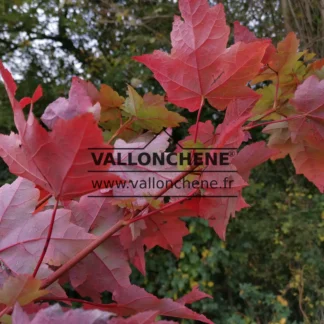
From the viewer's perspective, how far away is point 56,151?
252mm

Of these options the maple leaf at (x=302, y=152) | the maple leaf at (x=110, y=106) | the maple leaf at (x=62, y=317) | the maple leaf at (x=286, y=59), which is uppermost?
the maple leaf at (x=286, y=59)

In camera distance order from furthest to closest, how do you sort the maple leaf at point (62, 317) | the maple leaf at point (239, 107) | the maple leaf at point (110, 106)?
the maple leaf at point (110, 106), the maple leaf at point (239, 107), the maple leaf at point (62, 317)

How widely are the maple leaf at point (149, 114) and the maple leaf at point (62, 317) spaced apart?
0.73 feet

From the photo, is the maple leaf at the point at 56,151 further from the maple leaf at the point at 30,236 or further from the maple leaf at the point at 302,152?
the maple leaf at the point at 302,152

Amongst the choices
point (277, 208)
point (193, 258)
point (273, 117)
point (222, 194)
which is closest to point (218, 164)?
point (222, 194)

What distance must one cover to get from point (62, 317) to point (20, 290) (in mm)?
41

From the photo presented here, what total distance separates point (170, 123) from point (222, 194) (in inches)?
3.9

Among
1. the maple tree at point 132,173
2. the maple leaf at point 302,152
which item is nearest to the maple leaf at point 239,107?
the maple tree at point 132,173

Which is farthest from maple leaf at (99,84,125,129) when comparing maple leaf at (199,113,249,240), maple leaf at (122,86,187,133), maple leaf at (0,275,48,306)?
maple leaf at (0,275,48,306)

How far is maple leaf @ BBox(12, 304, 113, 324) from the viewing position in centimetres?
22

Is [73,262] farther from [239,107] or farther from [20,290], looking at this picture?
[239,107]

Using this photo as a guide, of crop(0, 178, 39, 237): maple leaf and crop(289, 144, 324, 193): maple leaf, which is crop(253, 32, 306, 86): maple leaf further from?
crop(0, 178, 39, 237): maple leaf

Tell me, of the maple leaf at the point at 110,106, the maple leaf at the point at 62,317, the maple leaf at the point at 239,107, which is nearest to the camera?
the maple leaf at the point at 62,317

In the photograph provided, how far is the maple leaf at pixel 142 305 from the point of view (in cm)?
30
